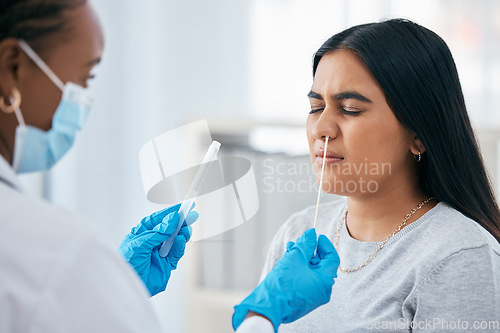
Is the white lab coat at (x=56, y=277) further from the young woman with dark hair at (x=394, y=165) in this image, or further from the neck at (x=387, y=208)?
the neck at (x=387, y=208)

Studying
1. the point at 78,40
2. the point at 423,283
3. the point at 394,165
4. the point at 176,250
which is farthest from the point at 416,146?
the point at 78,40

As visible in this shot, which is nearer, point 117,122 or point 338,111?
point 338,111

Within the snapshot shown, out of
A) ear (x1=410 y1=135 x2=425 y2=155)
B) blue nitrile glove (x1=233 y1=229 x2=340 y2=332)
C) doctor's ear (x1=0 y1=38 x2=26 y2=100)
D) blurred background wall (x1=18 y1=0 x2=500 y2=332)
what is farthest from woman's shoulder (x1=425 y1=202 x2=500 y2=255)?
blurred background wall (x1=18 y1=0 x2=500 y2=332)

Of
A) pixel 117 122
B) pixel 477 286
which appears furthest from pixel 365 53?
pixel 117 122

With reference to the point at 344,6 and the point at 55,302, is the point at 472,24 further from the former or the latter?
the point at 55,302

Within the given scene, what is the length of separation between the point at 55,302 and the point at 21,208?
136 millimetres

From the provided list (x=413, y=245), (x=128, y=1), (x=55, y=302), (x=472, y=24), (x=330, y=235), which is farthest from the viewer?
(x=128, y=1)

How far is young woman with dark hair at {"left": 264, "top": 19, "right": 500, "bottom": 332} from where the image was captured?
3.70 feet

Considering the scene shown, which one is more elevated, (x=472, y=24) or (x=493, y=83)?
(x=472, y=24)

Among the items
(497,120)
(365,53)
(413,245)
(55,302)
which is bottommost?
(497,120)

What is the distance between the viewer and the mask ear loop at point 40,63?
76cm

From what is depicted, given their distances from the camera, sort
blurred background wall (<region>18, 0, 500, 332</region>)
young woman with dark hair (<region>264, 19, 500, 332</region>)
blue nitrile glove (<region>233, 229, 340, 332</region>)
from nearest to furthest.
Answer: blue nitrile glove (<region>233, 229, 340, 332</region>)
young woman with dark hair (<region>264, 19, 500, 332</region>)
blurred background wall (<region>18, 0, 500, 332</region>)

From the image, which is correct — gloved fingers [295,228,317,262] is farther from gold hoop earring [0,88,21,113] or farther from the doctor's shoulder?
gold hoop earring [0,88,21,113]

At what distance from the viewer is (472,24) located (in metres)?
2.54
